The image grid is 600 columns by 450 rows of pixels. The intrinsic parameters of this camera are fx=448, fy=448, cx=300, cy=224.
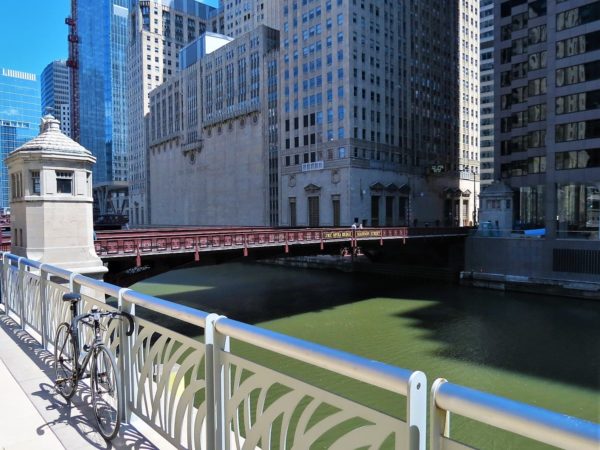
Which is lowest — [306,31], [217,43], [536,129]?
[536,129]

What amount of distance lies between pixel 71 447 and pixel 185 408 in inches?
53.5

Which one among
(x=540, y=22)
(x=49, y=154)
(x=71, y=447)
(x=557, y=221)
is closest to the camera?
(x=71, y=447)

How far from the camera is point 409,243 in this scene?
4106cm

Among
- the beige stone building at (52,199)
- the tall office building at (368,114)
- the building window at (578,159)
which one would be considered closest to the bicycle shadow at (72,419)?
the beige stone building at (52,199)

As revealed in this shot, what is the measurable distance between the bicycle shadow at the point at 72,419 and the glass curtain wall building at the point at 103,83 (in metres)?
167

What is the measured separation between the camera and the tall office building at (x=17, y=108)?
164 m

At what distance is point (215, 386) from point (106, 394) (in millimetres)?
2731

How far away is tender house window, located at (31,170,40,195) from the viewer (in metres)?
14.5

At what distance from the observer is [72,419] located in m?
5.02

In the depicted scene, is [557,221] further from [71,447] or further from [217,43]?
[217,43]

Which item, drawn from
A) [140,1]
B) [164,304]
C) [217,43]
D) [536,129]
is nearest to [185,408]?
[164,304]

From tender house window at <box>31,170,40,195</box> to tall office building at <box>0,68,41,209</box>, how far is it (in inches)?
6969

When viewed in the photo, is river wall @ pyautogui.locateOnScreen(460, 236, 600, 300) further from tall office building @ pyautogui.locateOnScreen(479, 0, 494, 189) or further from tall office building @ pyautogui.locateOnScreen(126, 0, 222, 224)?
tall office building @ pyautogui.locateOnScreen(126, 0, 222, 224)

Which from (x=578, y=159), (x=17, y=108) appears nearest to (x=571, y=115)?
(x=578, y=159)
